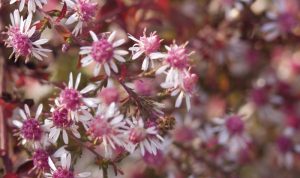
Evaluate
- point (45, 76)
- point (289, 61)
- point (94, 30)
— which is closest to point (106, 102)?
point (94, 30)

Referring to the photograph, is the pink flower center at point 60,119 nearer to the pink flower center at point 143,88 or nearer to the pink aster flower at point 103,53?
the pink aster flower at point 103,53

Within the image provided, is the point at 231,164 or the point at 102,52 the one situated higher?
the point at 102,52

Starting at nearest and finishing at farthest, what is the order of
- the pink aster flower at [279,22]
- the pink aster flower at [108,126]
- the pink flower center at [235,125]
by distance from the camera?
1. the pink aster flower at [108,126]
2. the pink flower center at [235,125]
3. the pink aster flower at [279,22]

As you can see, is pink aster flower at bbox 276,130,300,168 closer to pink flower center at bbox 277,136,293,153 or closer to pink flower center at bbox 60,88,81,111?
pink flower center at bbox 277,136,293,153

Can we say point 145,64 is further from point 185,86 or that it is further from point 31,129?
point 31,129

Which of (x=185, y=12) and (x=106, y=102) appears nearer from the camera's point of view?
(x=106, y=102)

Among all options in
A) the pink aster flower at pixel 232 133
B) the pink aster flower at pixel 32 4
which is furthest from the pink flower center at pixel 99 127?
the pink aster flower at pixel 232 133

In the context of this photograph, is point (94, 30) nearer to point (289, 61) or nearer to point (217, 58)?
point (217, 58)
